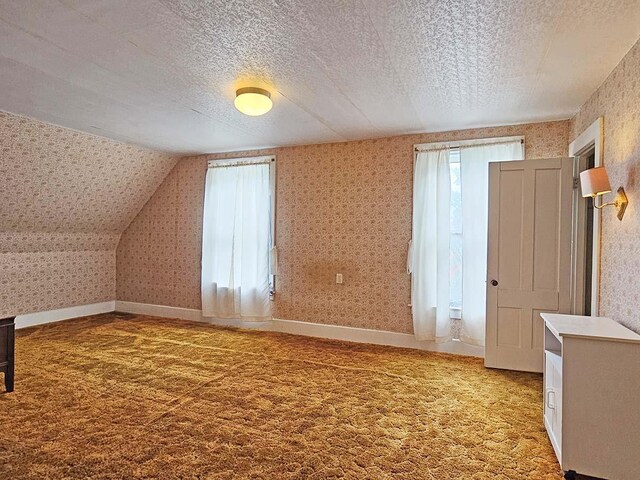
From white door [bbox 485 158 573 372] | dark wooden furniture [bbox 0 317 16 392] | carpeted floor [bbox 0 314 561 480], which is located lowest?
carpeted floor [bbox 0 314 561 480]

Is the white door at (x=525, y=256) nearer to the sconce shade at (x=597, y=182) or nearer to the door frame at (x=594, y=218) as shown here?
the door frame at (x=594, y=218)

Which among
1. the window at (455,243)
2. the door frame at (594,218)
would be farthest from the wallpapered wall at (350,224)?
the door frame at (594,218)

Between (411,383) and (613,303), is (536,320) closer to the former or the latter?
(613,303)

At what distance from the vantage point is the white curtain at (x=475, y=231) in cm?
422

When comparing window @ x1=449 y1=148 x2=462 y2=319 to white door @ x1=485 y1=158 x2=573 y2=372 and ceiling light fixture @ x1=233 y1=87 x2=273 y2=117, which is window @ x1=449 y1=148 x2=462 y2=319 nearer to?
white door @ x1=485 y1=158 x2=573 y2=372

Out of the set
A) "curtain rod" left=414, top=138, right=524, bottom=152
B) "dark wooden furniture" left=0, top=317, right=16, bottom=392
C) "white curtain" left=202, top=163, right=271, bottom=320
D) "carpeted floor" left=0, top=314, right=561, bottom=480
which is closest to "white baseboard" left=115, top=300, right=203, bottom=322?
"white curtain" left=202, top=163, right=271, bottom=320

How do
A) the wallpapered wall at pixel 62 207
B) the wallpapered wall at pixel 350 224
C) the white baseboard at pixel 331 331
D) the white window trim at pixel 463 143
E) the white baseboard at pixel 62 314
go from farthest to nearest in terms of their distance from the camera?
the white baseboard at pixel 62 314
the wallpapered wall at pixel 350 224
the white baseboard at pixel 331 331
the wallpapered wall at pixel 62 207
the white window trim at pixel 463 143

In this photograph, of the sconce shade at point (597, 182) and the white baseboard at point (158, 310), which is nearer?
the sconce shade at point (597, 182)

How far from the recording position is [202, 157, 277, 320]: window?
5.39 m

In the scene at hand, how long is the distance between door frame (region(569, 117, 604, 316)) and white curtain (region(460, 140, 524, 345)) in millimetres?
666

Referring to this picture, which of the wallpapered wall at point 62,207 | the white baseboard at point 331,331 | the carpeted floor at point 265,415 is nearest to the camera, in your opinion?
the carpeted floor at point 265,415

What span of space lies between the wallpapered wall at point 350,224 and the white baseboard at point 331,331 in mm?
86

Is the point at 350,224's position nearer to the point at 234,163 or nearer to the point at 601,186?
the point at 234,163

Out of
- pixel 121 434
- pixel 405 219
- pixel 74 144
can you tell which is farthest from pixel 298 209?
pixel 121 434
